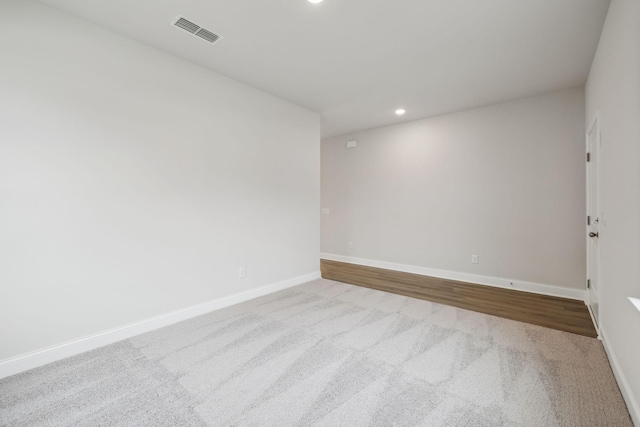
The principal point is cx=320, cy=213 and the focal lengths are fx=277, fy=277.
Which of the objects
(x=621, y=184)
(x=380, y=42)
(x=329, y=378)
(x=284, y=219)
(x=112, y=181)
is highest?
(x=380, y=42)

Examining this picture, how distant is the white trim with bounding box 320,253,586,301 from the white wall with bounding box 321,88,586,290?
0.25ft

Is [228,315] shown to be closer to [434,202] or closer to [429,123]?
[434,202]

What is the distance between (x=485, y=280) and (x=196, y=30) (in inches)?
194

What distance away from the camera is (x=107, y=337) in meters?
2.44

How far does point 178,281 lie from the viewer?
296 centimetres

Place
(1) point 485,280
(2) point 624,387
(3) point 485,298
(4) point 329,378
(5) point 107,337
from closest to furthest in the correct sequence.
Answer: (2) point 624,387 < (4) point 329,378 < (5) point 107,337 < (3) point 485,298 < (1) point 485,280

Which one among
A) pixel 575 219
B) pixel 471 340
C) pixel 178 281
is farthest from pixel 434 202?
pixel 178 281

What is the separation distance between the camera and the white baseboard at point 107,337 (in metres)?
2.04

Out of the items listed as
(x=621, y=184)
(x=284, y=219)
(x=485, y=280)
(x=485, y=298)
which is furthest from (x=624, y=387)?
(x=284, y=219)

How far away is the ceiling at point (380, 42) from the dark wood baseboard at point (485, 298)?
108 inches

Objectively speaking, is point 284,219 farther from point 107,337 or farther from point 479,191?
point 479,191

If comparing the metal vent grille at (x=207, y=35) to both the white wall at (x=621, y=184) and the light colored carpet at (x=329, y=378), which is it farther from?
the white wall at (x=621, y=184)

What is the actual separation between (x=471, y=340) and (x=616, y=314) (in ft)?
3.28

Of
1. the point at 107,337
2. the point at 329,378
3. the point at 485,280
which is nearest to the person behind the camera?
the point at 329,378
